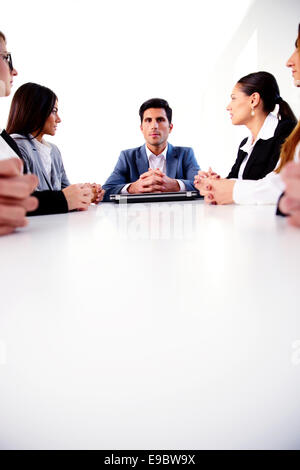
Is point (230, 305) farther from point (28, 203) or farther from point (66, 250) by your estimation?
point (28, 203)

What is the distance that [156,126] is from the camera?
203cm

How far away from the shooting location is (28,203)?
455 mm

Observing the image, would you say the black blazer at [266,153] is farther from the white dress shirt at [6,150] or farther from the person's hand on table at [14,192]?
the person's hand on table at [14,192]

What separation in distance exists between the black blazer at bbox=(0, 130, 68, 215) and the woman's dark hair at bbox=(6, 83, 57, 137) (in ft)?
1.83

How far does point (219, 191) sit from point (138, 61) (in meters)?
4.63

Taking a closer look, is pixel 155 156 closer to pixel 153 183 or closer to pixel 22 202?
pixel 153 183

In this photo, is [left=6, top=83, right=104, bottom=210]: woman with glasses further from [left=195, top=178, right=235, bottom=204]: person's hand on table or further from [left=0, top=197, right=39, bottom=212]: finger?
[left=0, top=197, right=39, bottom=212]: finger

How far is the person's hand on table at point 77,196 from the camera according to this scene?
2.97 ft

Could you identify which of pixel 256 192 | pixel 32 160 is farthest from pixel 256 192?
pixel 32 160

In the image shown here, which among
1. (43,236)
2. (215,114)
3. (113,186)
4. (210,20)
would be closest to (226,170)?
(215,114)

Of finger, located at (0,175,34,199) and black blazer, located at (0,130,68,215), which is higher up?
finger, located at (0,175,34,199)

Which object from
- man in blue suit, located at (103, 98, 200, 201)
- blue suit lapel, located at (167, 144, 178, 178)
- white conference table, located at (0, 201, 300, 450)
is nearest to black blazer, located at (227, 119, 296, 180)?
man in blue suit, located at (103, 98, 200, 201)

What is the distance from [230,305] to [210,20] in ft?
15.2

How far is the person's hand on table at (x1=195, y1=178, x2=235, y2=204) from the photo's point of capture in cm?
94
